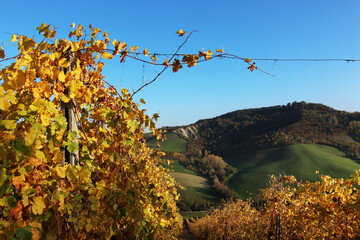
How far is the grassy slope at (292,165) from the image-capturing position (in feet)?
163

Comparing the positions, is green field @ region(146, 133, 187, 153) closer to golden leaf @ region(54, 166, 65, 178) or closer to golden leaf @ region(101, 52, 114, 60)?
golden leaf @ region(101, 52, 114, 60)

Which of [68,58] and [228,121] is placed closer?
[68,58]

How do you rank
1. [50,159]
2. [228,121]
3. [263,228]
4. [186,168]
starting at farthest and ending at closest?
[228,121]
[186,168]
[263,228]
[50,159]

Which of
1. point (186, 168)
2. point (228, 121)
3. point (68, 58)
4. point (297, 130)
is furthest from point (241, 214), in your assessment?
point (228, 121)

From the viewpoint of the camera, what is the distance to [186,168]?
7506cm

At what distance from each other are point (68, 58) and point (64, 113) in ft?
1.71

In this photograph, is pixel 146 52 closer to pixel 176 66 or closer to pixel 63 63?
pixel 176 66

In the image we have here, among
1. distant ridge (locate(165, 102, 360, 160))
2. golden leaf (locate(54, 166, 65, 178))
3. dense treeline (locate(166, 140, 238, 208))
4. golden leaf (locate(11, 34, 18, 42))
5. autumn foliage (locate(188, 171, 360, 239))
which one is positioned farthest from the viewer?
distant ridge (locate(165, 102, 360, 160))

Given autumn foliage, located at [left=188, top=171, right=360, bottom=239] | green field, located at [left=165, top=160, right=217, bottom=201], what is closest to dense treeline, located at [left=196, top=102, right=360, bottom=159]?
green field, located at [left=165, top=160, right=217, bottom=201]

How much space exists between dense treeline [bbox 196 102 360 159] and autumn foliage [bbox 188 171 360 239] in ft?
211

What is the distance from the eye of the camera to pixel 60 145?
1.80 m

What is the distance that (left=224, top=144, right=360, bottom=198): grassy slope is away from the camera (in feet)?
163

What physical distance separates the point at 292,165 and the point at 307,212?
5792 cm

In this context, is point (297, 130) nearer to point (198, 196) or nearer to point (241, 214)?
point (198, 196)
